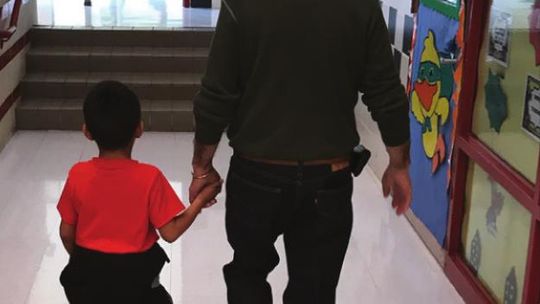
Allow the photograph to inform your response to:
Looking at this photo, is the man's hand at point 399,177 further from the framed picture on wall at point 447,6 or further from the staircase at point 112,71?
the staircase at point 112,71

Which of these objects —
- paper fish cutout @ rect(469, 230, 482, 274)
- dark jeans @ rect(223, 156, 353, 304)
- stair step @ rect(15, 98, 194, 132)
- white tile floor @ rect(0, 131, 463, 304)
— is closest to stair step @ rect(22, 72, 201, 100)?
stair step @ rect(15, 98, 194, 132)

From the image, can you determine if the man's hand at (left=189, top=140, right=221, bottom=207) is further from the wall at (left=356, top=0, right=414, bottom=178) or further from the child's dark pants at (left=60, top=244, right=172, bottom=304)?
the wall at (left=356, top=0, right=414, bottom=178)

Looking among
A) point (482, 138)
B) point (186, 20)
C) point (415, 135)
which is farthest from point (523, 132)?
point (186, 20)

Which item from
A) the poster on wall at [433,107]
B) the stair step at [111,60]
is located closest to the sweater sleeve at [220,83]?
the poster on wall at [433,107]

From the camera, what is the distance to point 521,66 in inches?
108

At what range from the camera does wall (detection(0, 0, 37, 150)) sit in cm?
513

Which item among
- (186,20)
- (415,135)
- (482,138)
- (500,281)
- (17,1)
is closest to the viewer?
(500,281)

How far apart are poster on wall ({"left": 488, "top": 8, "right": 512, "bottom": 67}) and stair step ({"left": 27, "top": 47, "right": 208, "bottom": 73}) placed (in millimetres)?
3127

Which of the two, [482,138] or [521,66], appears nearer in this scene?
[521,66]

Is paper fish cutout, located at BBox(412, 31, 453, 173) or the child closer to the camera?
the child

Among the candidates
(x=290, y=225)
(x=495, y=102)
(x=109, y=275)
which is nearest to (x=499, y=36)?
(x=495, y=102)

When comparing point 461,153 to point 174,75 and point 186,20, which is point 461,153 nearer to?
point 174,75

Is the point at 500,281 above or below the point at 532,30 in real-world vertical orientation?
below

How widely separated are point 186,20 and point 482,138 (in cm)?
420
